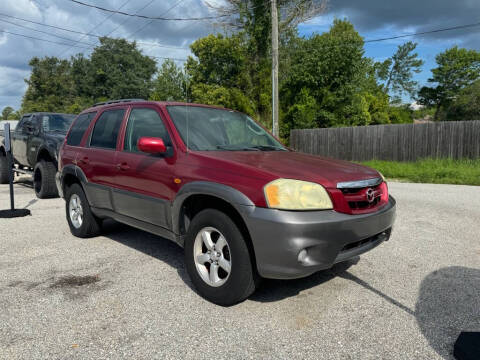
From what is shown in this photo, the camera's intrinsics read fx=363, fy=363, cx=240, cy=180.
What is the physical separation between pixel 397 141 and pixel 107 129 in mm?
15410

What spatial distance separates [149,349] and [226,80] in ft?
110

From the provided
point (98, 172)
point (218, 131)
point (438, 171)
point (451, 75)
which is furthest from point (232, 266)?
point (451, 75)

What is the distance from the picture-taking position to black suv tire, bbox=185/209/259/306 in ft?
9.15

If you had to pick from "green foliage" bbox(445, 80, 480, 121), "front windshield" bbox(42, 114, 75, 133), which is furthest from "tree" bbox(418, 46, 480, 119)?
"front windshield" bbox(42, 114, 75, 133)

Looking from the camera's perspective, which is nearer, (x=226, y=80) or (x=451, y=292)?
(x=451, y=292)

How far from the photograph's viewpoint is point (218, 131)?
3.87m

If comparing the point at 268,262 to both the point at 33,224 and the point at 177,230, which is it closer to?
the point at 177,230

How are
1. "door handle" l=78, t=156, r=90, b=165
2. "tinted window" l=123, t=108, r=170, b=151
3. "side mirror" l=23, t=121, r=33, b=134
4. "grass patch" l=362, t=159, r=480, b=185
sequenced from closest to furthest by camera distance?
"tinted window" l=123, t=108, r=170, b=151 → "door handle" l=78, t=156, r=90, b=165 → "side mirror" l=23, t=121, r=33, b=134 → "grass patch" l=362, t=159, r=480, b=185

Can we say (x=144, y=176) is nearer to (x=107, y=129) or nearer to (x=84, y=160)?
(x=107, y=129)

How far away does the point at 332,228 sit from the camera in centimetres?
268

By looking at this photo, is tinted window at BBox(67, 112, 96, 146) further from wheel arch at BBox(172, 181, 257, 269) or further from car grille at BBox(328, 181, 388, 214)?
car grille at BBox(328, 181, 388, 214)

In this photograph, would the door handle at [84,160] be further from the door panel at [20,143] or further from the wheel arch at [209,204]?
the door panel at [20,143]

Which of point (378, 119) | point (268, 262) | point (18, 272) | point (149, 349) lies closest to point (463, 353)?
point (268, 262)

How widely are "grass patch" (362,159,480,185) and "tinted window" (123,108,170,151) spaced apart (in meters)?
11.0
